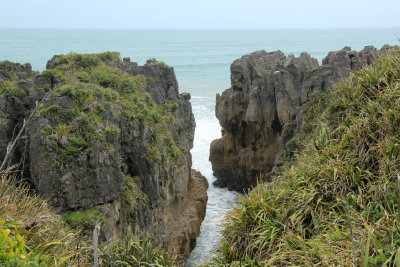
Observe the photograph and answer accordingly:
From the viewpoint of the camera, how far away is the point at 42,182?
1477 centimetres

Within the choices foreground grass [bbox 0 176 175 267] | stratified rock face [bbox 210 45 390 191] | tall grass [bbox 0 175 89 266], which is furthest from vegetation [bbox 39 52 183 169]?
stratified rock face [bbox 210 45 390 191]

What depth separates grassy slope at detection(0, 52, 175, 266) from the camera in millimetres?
7672

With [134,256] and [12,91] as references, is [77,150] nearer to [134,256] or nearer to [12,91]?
[12,91]

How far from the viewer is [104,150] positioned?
15.6m

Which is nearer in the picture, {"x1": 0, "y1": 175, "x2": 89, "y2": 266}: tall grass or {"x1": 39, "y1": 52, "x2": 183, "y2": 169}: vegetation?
{"x1": 0, "y1": 175, "x2": 89, "y2": 266}: tall grass

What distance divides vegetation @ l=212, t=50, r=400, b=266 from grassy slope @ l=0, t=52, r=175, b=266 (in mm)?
2760

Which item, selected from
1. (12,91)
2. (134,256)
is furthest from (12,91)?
(134,256)

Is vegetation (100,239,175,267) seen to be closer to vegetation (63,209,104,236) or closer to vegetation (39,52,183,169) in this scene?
vegetation (63,209,104,236)

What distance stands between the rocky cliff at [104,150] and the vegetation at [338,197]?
234 inches

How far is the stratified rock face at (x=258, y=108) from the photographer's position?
1118 inches

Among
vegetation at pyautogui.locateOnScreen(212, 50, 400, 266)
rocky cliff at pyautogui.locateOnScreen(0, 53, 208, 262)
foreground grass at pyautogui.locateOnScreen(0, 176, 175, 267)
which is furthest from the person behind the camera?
rocky cliff at pyautogui.locateOnScreen(0, 53, 208, 262)

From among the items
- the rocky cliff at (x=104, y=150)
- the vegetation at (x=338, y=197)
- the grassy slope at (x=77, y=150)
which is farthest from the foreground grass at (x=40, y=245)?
the vegetation at (x=338, y=197)

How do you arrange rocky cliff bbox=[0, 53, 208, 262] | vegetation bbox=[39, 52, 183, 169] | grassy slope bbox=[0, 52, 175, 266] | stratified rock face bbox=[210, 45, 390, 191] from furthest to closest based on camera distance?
1. stratified rock face bbox=[210, 45, 390, 191]
2. vegetation bbox=[39, 52, 183, 169]
3. rocky cliff bbox=[0, 53, 208, 262]
4. grassy slope bbox=[0, 52, 175, 266]

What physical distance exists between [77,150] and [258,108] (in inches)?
708
